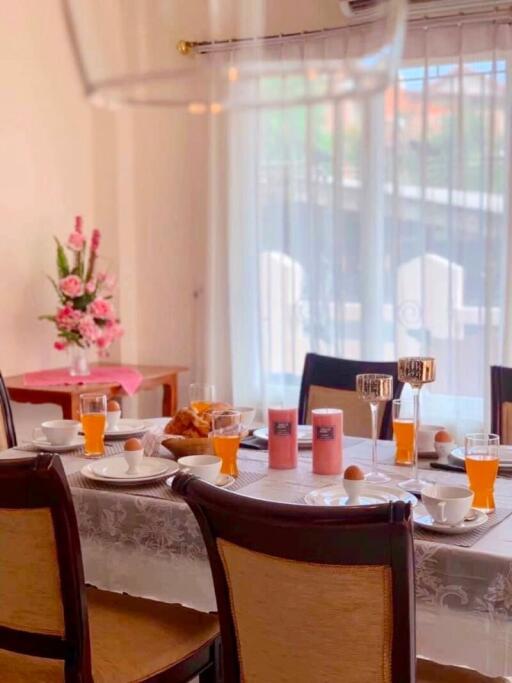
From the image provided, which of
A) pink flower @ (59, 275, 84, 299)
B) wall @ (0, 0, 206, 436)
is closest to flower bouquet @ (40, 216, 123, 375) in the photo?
pink flower @ (59, 275, 84, 299)

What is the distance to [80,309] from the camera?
11.7 ft

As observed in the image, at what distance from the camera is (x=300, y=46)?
3.56 m

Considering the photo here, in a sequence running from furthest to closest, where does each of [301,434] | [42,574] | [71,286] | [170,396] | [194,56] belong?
[170,396], [71,286], [301,434], [42,574], [194,56]

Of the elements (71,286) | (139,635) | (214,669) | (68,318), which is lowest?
(214,669)

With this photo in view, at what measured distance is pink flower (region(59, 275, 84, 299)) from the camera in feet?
11.5

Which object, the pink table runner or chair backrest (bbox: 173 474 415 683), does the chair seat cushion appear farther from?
the pink table runner

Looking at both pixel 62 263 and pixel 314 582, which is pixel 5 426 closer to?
pixel 62 263

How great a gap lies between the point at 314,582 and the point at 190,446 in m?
0.91

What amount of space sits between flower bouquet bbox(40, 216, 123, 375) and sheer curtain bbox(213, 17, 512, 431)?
0.59m

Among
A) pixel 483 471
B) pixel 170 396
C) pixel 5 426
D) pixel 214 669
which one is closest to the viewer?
pixel 483 471

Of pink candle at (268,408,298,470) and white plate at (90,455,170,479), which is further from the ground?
pink candle at (268,408,298,470)

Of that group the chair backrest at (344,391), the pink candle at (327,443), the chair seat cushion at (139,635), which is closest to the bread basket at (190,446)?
the pink candle at (327,443)

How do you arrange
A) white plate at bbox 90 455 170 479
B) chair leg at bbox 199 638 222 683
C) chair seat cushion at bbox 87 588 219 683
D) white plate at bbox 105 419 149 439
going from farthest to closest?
white plate at bbox 105 419 149 439 → white plate at bbox 90 455 170 479 → chair leg at bbox 199 638 222 683 → chair seat cushion at bbox 87 588 219 683

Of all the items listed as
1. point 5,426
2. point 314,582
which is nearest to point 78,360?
point 5,426
